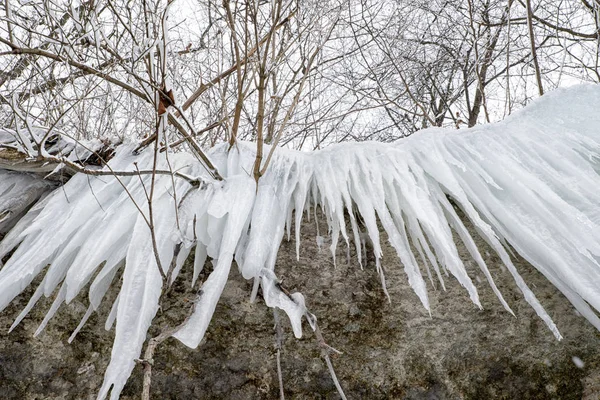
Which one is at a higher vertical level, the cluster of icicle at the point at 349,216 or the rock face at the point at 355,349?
the cluster of icicle at the point at 349,216

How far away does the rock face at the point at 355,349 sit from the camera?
998 millimetres

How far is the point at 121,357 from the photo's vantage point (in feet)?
3.01

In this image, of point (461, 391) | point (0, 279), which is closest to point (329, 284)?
point (461, 391)

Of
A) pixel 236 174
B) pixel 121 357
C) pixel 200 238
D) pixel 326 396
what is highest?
pixel 236 174

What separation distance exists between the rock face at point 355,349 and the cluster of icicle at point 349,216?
0.07 meters

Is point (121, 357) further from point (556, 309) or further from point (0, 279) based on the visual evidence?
point (556, 309)

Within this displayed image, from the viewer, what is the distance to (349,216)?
120 cm

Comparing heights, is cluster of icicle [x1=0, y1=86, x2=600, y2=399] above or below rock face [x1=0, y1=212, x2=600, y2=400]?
above

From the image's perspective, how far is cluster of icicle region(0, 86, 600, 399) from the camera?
3.20 ft

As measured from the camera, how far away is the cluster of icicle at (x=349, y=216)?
98 centimetres

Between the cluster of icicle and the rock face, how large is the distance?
69 mm

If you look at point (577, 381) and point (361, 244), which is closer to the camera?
point (577, 381)

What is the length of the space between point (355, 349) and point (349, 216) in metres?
0.35

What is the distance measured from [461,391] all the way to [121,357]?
75 centimetres
